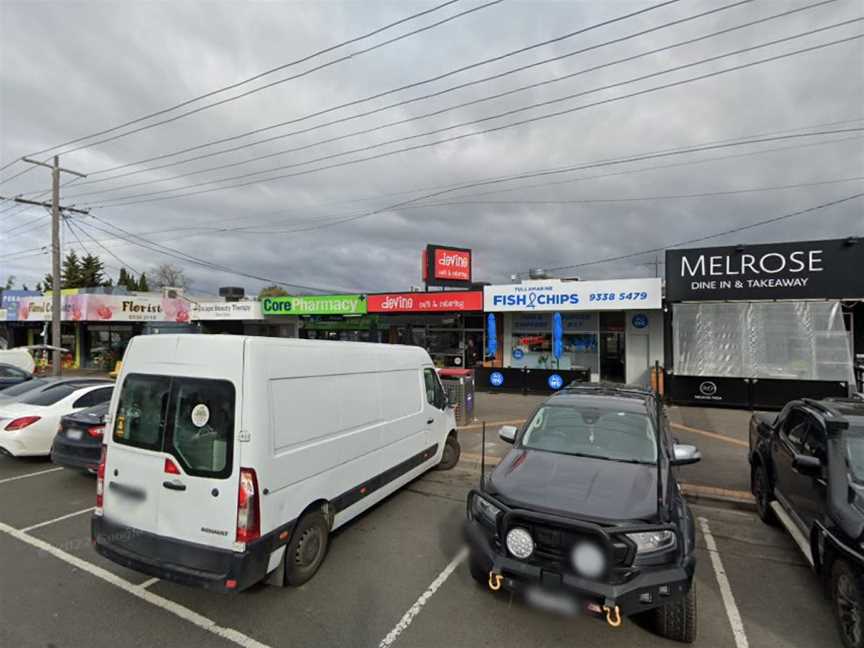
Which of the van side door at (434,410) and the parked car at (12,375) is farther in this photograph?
the parked car at (12,375)

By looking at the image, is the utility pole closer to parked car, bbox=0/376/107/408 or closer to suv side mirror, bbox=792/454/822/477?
parked car, bbox=0/376/107/408

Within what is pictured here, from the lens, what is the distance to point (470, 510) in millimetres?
3924

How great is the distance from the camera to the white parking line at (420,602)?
11.4ft

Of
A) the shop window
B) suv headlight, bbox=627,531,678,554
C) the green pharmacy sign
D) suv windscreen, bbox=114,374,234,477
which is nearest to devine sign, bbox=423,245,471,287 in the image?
the green pharmacy sign

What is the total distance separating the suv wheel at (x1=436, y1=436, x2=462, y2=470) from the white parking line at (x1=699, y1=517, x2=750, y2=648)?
12.4 ft

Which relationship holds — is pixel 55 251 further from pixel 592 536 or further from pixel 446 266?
pixel 592 536

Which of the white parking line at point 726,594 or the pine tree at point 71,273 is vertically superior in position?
the pine tree at point 71,273

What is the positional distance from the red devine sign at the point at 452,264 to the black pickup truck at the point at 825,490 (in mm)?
17422

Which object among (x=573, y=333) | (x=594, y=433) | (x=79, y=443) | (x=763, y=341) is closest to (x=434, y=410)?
(x=594, y=433)

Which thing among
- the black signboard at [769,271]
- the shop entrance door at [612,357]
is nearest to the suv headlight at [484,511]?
the black signboard at [769,271]

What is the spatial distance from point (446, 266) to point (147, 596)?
1966 centimetres

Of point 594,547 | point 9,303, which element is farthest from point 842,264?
point 9,303

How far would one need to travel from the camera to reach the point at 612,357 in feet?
56.5

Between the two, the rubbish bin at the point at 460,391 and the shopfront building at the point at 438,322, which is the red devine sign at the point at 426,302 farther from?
the rubbish bin at the point at 460,391
